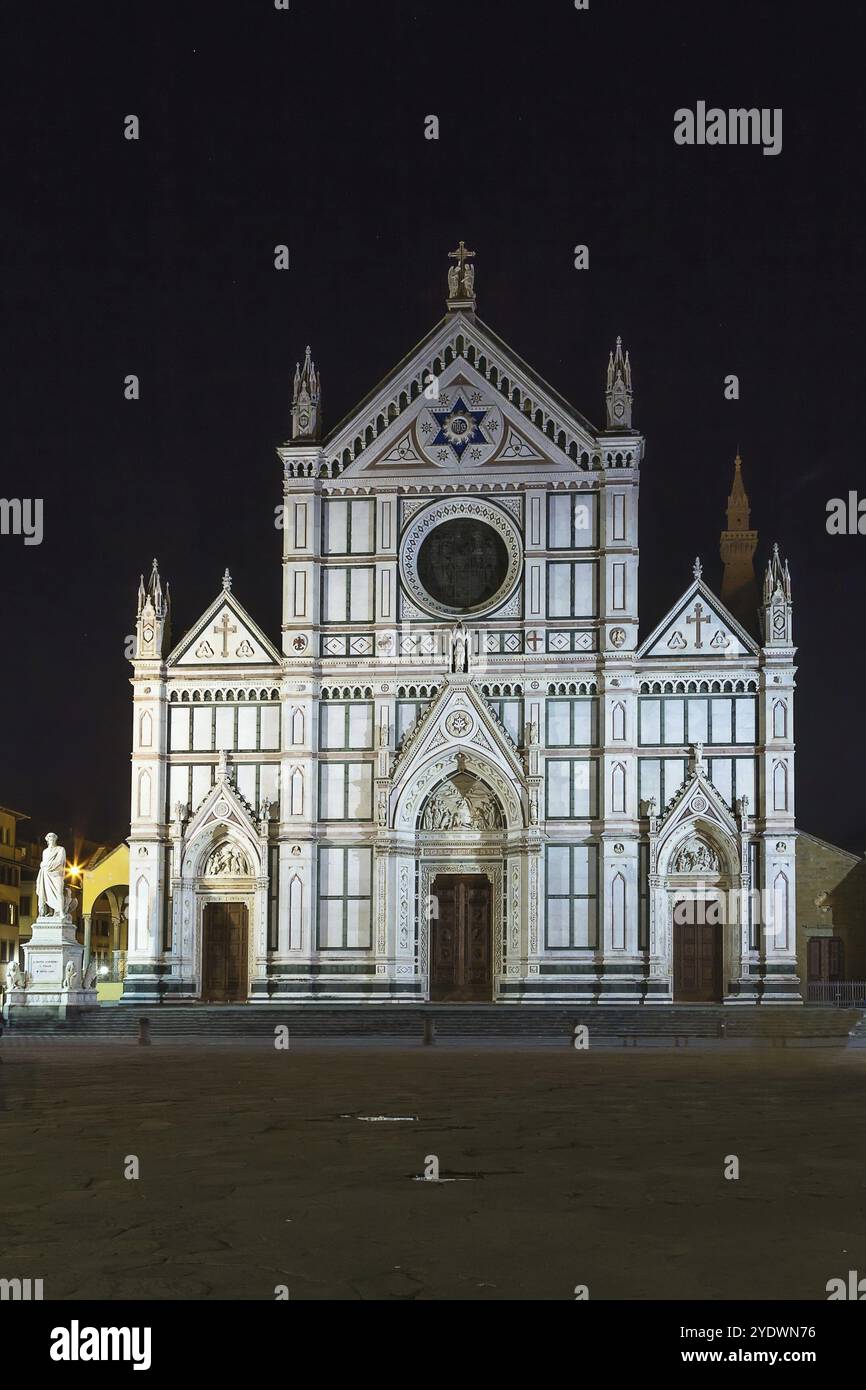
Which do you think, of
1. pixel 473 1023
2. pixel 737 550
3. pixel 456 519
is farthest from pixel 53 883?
pixel 737 550

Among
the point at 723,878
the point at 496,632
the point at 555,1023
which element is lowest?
the point at 555,1023

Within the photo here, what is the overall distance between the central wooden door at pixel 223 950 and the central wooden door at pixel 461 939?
18.5ft

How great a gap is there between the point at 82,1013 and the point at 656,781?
56.5ft

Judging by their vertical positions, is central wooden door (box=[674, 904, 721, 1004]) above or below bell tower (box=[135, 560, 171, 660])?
below

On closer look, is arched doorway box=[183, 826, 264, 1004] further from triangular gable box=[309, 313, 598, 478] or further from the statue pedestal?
triangular gable box=[309, 313, 598, 478]

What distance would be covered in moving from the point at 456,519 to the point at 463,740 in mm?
6712

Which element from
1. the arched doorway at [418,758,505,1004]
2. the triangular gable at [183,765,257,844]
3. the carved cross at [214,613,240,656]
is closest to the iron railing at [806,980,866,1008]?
the arched doorway at [418,758,505,1004]

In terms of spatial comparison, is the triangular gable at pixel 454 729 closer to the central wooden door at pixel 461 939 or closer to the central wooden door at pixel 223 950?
the central wooden door at pixel 461 939

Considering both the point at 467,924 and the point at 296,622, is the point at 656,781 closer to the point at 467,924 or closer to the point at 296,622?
the point at 467,924

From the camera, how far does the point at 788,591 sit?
150ft

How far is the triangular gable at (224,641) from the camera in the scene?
1857 inches

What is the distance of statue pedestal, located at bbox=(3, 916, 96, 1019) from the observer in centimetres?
4009

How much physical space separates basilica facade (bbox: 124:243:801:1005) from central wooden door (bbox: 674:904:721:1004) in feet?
0.23
